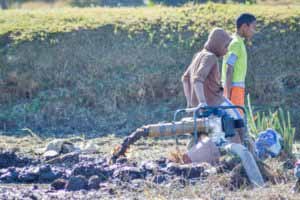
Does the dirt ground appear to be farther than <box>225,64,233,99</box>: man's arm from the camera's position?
No

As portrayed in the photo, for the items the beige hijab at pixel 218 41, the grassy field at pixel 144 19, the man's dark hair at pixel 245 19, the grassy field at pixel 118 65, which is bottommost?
the grassy field at pixel 118 65

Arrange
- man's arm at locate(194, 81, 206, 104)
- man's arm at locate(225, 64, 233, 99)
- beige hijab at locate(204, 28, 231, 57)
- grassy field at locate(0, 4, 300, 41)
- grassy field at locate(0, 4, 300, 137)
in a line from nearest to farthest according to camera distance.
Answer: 1. man's arm at locate(194, 81, 206, 104)
2. beige hijab at locate(204, 28, 231, 57)
3. man's arm at locate(225, 64, 233, 99)
4. grassy field at locate(0, 4, 300, 137)
5. grassy field at locate(0, 4, 300, 41)

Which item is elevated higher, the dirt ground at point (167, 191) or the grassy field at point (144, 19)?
the grassy field at point (144, 19)

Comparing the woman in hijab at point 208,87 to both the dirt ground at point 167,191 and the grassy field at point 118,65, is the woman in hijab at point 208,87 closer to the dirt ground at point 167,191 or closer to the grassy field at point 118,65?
the dirt ground at point 167,191

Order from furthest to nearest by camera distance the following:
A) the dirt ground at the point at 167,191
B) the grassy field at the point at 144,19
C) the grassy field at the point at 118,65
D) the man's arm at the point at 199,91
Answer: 1. the grassy field at the point at 144,19
2. the grassy field at the point at 118,65
3. the man's arm at the point at 199,91
4. the dirt ground at the point at 167,191

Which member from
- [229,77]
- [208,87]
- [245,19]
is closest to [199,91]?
[208,87]

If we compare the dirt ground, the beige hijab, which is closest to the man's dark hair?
the beige hijab

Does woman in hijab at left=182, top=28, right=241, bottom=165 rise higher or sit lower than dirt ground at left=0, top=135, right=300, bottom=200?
higher

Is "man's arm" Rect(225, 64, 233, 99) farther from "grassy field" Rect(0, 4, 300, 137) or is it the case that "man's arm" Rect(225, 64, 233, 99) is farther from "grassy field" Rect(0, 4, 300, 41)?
"grassy field" Rect(0, 4, 300, 41)

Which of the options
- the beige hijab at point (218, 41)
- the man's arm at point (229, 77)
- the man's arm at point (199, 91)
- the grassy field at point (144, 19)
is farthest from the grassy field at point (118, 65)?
the man's arm at point (199, 91)

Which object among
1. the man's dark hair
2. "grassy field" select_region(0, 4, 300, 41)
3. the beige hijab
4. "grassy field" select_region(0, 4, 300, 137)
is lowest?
"grassy field" select_region(0, 4, 300, 137)

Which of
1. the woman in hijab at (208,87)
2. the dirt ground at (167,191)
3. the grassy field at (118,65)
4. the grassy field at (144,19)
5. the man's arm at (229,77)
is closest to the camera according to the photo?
the dirt ground at (167,191)

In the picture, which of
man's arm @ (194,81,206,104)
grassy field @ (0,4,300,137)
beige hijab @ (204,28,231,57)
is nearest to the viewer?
man's arm @ (194,81,206,104)

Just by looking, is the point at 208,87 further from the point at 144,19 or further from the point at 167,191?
the point at 144,19
